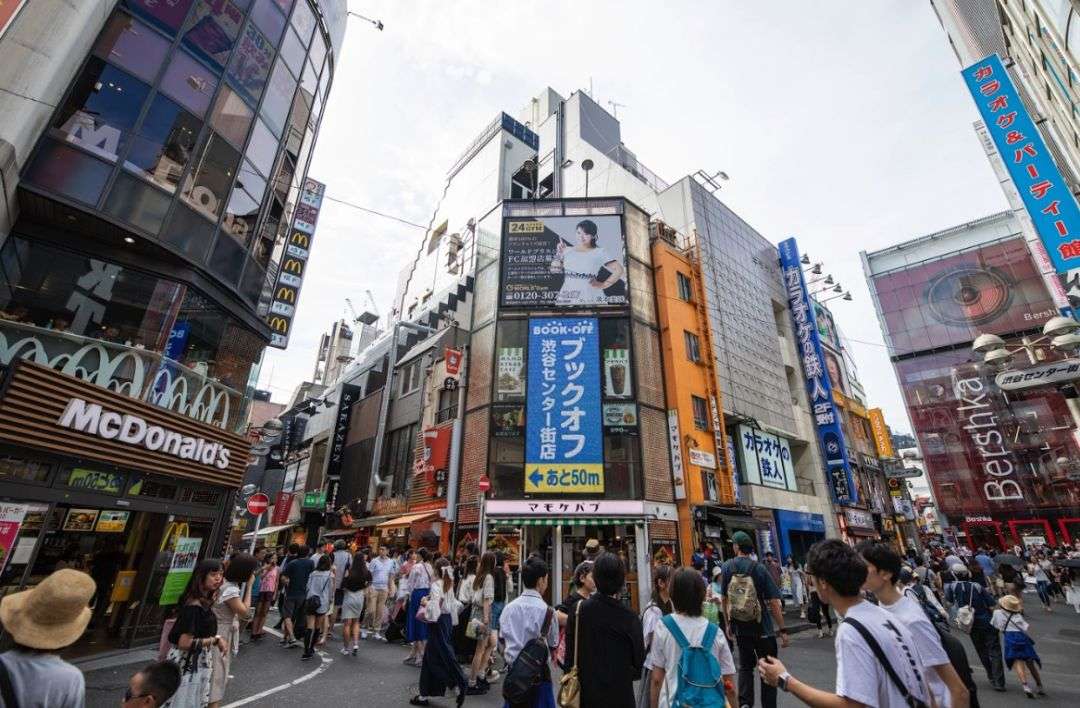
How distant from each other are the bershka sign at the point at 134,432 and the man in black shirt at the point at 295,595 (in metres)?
3.41

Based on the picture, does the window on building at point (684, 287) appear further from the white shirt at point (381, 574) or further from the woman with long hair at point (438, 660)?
the woman with long hair at point (438, 660)

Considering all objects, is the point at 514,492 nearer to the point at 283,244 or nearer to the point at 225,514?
the point at 225,514

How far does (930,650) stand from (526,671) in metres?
2.78

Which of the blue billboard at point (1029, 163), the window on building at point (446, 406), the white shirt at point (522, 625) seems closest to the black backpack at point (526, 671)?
the white shirt at point (522, 625)

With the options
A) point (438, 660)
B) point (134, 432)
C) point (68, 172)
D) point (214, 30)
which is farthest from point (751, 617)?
point (214, 30)

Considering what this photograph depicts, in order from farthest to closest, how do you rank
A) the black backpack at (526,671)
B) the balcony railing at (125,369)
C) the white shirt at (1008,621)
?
the balcony railing at (125,369)
the white shirt at (1008,621)
the black backpack at (526,671)

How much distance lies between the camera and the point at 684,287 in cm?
2308

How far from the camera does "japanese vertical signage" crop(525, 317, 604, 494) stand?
57.4ft

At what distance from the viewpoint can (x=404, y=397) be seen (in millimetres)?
24844

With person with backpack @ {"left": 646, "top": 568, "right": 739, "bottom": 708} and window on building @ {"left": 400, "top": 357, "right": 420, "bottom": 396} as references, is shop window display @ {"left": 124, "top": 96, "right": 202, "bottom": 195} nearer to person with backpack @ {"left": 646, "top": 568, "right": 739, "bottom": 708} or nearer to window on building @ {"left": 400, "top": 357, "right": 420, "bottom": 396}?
person with backpack @ {"left": 646, "top": 568, "right": 739, "bottom": 708}

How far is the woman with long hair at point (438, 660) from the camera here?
6.28 metres

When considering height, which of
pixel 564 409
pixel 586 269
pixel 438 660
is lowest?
pixel 438 660

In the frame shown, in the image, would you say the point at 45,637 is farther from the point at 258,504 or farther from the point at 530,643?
the point at 258,504

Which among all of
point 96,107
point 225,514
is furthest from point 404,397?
point 96,107
